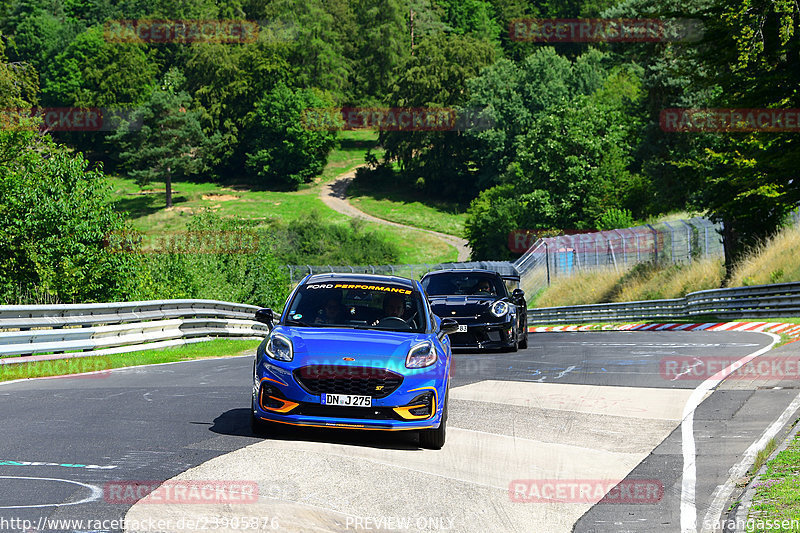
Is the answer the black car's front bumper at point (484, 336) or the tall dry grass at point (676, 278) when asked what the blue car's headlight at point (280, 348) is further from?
the tall dry grass at point (676, 278)

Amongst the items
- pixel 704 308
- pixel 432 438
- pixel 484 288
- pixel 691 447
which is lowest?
pixel 704 308

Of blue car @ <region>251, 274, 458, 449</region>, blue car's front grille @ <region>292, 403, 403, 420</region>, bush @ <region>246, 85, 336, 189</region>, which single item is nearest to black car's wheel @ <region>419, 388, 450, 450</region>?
blue car @ <region>251, 274, 458, 449</region>

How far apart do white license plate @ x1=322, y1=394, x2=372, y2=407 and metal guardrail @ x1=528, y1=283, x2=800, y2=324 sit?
2184cm

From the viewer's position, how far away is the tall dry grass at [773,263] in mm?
32344

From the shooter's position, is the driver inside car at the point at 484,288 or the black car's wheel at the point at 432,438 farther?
the driver inside car at the point at 484,288

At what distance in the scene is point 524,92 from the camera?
109m

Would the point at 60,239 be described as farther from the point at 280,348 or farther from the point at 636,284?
the point at 636,284

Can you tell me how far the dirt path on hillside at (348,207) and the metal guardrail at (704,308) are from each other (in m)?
47.5

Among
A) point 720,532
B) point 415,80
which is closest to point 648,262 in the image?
point 720,532

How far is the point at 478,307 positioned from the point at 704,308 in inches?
653

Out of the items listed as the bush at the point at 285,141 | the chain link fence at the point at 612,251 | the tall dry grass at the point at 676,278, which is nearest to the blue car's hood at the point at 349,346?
the tall dry grass at the point at 676,278

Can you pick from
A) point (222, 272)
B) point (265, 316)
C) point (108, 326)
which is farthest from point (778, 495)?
point (222, 272)

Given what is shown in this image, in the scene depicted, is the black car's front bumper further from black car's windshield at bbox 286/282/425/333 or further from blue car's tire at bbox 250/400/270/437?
blue car's tire at bbox 250/400/270/437

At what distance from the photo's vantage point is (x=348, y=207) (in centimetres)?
11088
